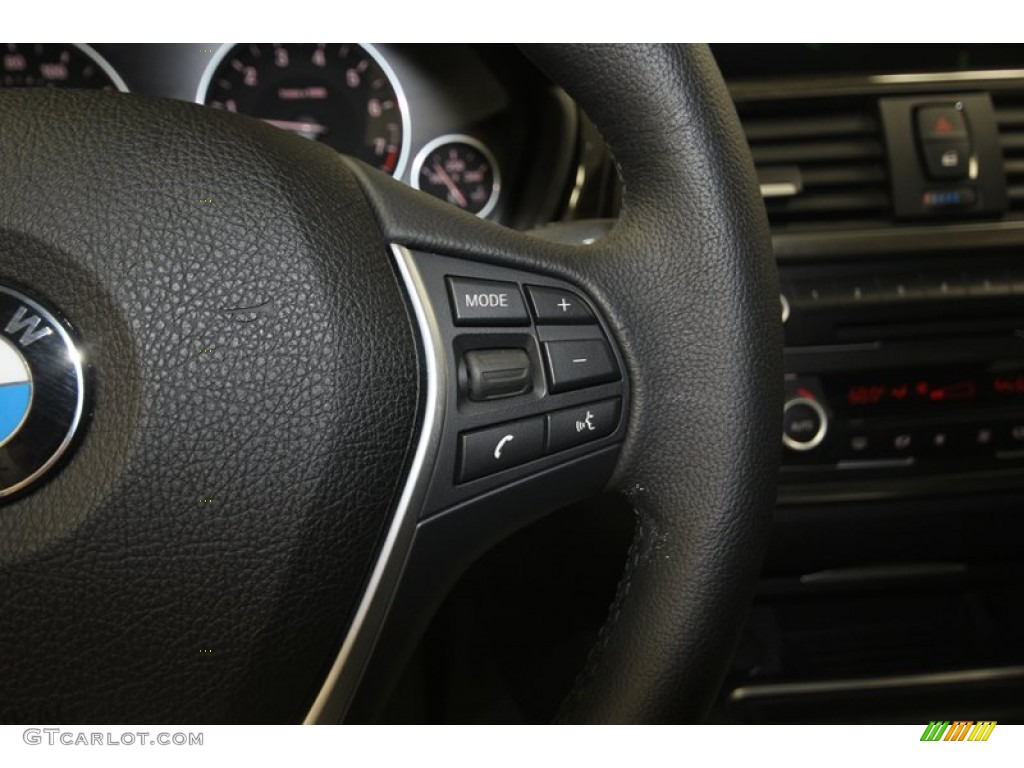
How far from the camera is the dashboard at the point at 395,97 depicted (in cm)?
92

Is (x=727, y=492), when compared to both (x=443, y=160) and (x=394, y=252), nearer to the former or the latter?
(x=394, y=252)

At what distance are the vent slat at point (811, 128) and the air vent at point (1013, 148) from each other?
0.14 m

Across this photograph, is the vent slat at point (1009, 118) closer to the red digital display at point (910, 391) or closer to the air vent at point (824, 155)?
the air vent at point (824, 155)

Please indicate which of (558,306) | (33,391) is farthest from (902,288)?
(33,391)

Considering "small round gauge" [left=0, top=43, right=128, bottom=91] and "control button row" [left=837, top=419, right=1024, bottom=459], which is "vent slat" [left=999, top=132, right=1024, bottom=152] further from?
"small round gauge" [left=0, top=43, right=128, bottom=91]

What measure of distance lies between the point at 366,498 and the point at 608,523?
0.95 ft

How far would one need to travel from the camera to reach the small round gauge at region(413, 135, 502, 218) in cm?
98

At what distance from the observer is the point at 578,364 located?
509 millimetres

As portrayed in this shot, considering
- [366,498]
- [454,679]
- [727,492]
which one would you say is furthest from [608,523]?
[454,679]

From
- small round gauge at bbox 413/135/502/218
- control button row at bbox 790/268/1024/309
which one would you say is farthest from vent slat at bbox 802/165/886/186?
small round gauge at bbox 413/135/502/218

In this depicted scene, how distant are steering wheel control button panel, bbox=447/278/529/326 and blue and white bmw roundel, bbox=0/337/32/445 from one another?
0.21m
